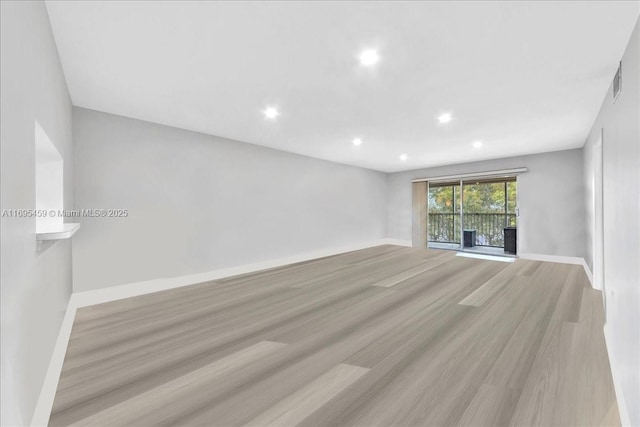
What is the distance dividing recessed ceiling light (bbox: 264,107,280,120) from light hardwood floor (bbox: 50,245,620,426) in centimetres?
220

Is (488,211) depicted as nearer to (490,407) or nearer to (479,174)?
(479,174)

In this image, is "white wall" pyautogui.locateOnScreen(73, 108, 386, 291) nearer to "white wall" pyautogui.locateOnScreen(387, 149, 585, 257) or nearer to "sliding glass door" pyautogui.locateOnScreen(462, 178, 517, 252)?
"white wall" pyautogui.locateOnScreen(387, 149, 585, 257)

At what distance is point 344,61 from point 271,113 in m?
1.48

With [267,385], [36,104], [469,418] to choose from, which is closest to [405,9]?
[36,104]

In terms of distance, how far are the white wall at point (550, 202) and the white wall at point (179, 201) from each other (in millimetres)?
4302

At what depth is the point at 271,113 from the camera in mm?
3604

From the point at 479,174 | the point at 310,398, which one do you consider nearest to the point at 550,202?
the point at 479,174

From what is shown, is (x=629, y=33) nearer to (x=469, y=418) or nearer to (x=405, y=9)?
(x=405, y=9)

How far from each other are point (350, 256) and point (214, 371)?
15.5ft

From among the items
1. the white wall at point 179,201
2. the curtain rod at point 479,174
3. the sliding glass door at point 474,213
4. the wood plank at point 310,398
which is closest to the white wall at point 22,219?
the wood plank at point 310,398

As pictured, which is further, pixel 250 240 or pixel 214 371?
pixel 250 240

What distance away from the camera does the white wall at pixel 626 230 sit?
4.85 feet

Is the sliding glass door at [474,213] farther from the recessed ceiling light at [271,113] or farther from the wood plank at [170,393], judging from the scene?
the wood plank at [170,393]

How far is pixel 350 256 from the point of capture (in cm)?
642
